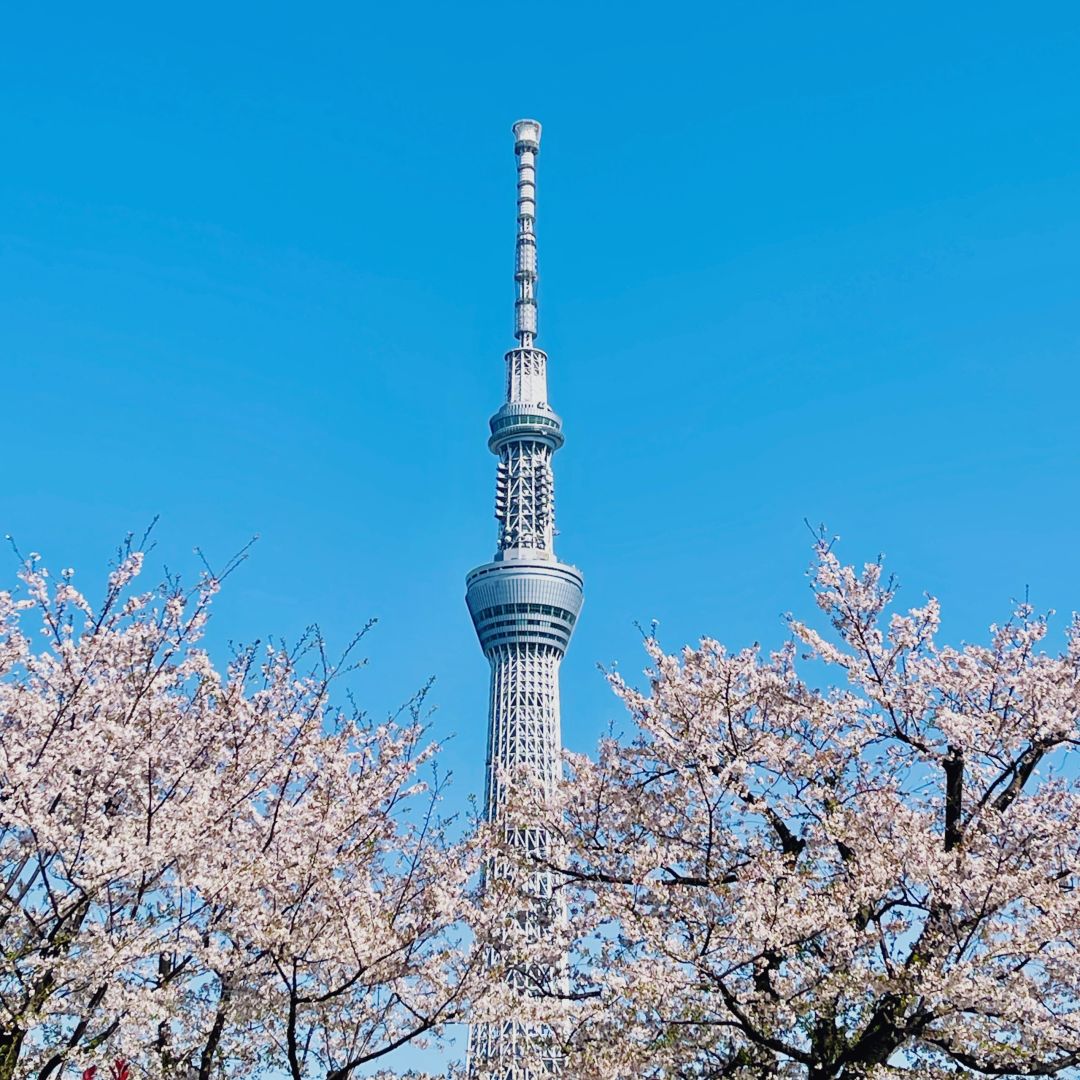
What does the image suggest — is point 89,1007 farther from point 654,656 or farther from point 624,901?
point 654,656

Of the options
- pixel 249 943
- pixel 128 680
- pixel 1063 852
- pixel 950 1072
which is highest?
pixel 128 680

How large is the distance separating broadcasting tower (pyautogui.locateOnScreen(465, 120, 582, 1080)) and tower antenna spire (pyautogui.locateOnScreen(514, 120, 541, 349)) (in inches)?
3.4

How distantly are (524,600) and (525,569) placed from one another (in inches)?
100

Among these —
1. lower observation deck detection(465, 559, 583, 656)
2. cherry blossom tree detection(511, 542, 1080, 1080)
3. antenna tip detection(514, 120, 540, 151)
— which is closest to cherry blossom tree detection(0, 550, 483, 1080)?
cherry blossom tree detection(511, 542, 1080, 1080)

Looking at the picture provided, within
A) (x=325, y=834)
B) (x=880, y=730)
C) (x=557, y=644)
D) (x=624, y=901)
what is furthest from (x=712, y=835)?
(x=557, y=644)

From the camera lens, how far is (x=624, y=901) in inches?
515

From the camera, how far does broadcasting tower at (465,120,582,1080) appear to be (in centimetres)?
9562

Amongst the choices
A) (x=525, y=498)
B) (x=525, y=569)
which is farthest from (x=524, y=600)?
(x=525, y=498)

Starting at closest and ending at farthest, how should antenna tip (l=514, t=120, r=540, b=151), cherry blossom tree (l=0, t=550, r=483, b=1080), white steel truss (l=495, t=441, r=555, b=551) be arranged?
cherry blossom tree (l=0, t=550, r=483, b=1080), white steel truss (l=495, t=441, r=555, b=551), antenna tip (l=514, t=120, r=540, b=151)

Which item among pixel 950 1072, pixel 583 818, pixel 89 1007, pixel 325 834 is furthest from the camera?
pixel 583 818

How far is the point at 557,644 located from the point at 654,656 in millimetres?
82785

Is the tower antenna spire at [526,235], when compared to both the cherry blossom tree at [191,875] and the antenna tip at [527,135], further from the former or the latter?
the cherry blossom tree at [191,875]

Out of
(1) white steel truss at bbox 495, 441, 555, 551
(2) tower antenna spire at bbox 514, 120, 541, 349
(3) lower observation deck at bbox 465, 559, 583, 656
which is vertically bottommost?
(3) lower observation deck at bbox 465, 559, 583, 656

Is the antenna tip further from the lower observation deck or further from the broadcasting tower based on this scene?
the lower observation deck
